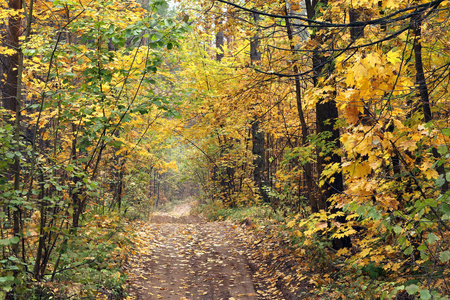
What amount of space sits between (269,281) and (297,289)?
112 centimetres

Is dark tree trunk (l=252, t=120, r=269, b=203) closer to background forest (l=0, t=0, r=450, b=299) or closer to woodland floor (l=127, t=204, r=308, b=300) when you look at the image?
woodland floor (l=127, t=204, r=308, b=300)

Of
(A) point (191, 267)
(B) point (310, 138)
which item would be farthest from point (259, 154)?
(B) point (310, 138)

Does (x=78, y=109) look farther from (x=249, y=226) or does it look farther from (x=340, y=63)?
(x=249, y=226)

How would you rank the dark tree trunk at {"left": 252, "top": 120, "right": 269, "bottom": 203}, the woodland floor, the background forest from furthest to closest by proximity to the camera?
1. the dark tree trunk at {"left": 252, "top": 120, "right": 269, "bottom": 203}
2. the woodland floor
3. the background forest

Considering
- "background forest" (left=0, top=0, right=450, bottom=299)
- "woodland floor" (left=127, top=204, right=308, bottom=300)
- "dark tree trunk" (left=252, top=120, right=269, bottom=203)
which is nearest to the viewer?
"background forest" (left=0, top=0, right=450, bottom=299)

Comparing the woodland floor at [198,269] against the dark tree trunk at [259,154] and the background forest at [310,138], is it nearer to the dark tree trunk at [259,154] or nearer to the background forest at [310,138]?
the background forest at [310,138]

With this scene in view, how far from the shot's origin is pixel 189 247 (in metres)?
10.1

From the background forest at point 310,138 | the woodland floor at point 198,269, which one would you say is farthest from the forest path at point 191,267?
the background forest at point 310,138

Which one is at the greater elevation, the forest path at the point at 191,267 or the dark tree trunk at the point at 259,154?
the dark tree trunk at the point at 259,154

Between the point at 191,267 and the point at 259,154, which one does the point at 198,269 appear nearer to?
the point at 191,267

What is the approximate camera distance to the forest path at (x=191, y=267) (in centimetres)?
663

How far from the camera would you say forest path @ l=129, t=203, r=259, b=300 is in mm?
6629

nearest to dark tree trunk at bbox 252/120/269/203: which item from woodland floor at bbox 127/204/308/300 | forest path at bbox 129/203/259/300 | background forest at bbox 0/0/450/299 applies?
forest path at bbox 129/203/259/300

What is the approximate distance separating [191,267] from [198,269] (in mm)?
243
